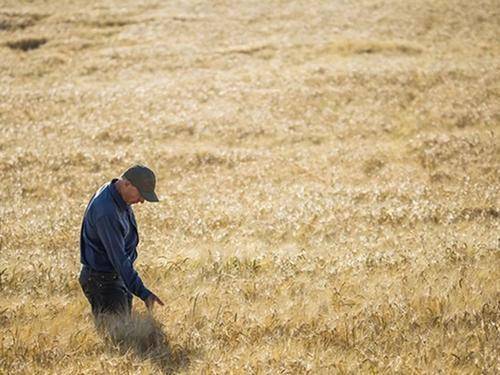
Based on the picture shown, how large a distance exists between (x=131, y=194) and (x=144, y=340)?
5.61ft

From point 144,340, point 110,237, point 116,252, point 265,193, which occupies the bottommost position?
point 265,193

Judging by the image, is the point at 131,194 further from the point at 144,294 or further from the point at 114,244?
the point at 144,294

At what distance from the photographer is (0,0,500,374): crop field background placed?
640 centimetres

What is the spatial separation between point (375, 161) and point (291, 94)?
8093 mm

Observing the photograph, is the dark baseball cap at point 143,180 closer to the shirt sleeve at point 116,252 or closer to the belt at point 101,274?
the shirt sleeve at point 116,252

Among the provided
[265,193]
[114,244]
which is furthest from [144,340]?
[265,193]

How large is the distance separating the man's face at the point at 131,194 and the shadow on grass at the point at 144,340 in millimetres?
1427

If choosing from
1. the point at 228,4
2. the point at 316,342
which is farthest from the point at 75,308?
the point at 228,4

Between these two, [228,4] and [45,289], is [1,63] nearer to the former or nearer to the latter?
[228,4]

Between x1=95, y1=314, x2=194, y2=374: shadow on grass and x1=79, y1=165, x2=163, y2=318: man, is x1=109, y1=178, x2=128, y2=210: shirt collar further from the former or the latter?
x1=95, y1=314, x2=194, y2=374: shadow on grass

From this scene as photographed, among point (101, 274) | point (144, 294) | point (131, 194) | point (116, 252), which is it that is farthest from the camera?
point (101, 274)

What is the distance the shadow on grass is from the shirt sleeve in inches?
19.1

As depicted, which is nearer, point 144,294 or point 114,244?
point 144,294

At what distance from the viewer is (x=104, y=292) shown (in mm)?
6883
